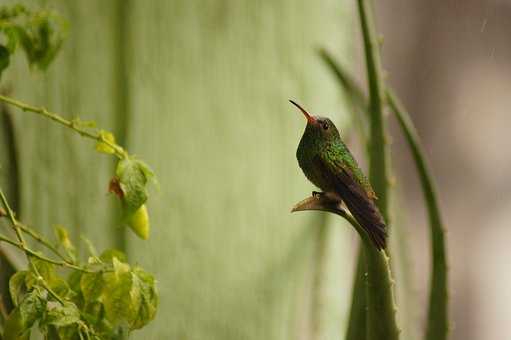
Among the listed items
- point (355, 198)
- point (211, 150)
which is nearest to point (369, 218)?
point (355, 198)

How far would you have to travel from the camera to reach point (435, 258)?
43cm

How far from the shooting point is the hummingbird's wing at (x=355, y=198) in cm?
28

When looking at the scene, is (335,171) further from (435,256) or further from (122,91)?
(122,91)

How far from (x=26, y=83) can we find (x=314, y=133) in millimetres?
331

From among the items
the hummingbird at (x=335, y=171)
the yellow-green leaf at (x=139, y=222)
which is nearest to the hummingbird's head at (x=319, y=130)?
the hummingbird at (x=335, y=171)

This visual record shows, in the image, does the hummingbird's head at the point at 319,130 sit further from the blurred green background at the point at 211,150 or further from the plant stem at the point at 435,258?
the blurred green background at the point at 211,150

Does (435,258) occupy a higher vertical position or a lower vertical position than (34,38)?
lower

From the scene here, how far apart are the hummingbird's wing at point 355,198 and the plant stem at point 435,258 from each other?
15cm

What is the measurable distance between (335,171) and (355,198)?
0.5 inches

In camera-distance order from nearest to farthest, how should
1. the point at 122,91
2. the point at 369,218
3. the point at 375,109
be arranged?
the point at 369,218 < the point at 375,109 < the point at 122,91

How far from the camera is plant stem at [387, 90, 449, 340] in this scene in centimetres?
43

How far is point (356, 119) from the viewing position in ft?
1.91

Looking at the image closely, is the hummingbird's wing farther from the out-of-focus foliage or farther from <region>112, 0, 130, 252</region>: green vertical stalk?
<region>112, 0, 130, 252</region>: green vertical stalk

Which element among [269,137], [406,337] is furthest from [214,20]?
[406,337]
